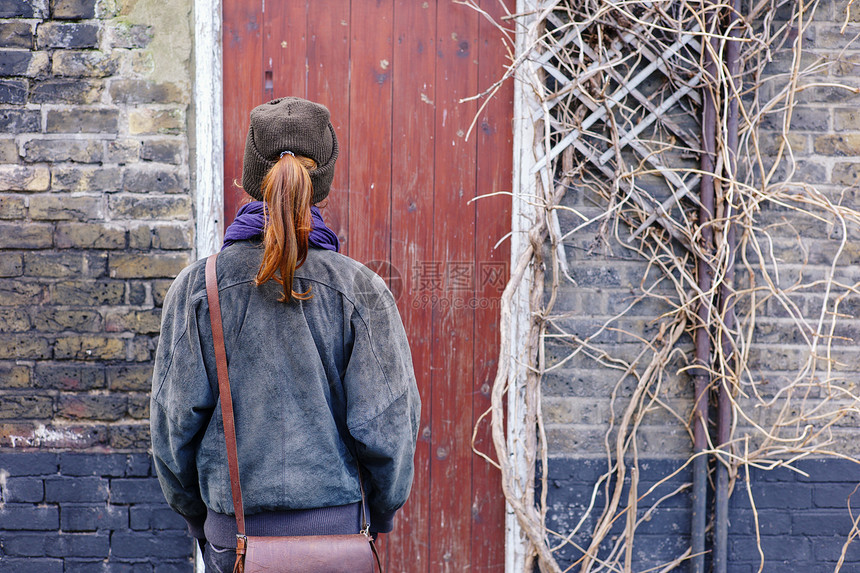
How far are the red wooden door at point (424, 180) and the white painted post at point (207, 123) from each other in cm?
6

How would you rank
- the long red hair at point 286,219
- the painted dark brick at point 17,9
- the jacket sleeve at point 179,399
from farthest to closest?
1. the painted dark brick at point 17,9
2. the jacket sleeve at point 179,399
3. the long red hair at point 286,219

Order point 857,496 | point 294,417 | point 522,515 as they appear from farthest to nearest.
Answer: point 857,496
point 522,515
point 294,417

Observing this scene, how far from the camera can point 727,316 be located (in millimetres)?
2520

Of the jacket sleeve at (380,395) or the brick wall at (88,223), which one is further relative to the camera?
the brick wall at (88,223)

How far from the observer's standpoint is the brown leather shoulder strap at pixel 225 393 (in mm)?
1432

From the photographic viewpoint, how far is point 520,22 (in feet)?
8.31

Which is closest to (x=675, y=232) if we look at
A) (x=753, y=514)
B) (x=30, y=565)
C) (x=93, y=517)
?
(x=753, y=514)

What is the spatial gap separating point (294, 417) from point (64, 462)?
59.5 inches

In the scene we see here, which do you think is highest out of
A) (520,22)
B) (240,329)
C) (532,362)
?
(520,22)

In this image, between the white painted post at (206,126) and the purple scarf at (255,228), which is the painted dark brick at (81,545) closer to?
the white painted post at (206,126)

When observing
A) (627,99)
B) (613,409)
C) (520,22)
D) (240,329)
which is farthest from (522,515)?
(520,22)

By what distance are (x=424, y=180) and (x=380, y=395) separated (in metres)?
1.31

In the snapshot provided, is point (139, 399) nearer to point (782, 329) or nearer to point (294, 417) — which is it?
point (294, 417)

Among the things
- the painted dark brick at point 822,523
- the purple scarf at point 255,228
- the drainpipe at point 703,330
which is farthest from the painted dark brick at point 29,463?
the painted dark brick at point 822,523
